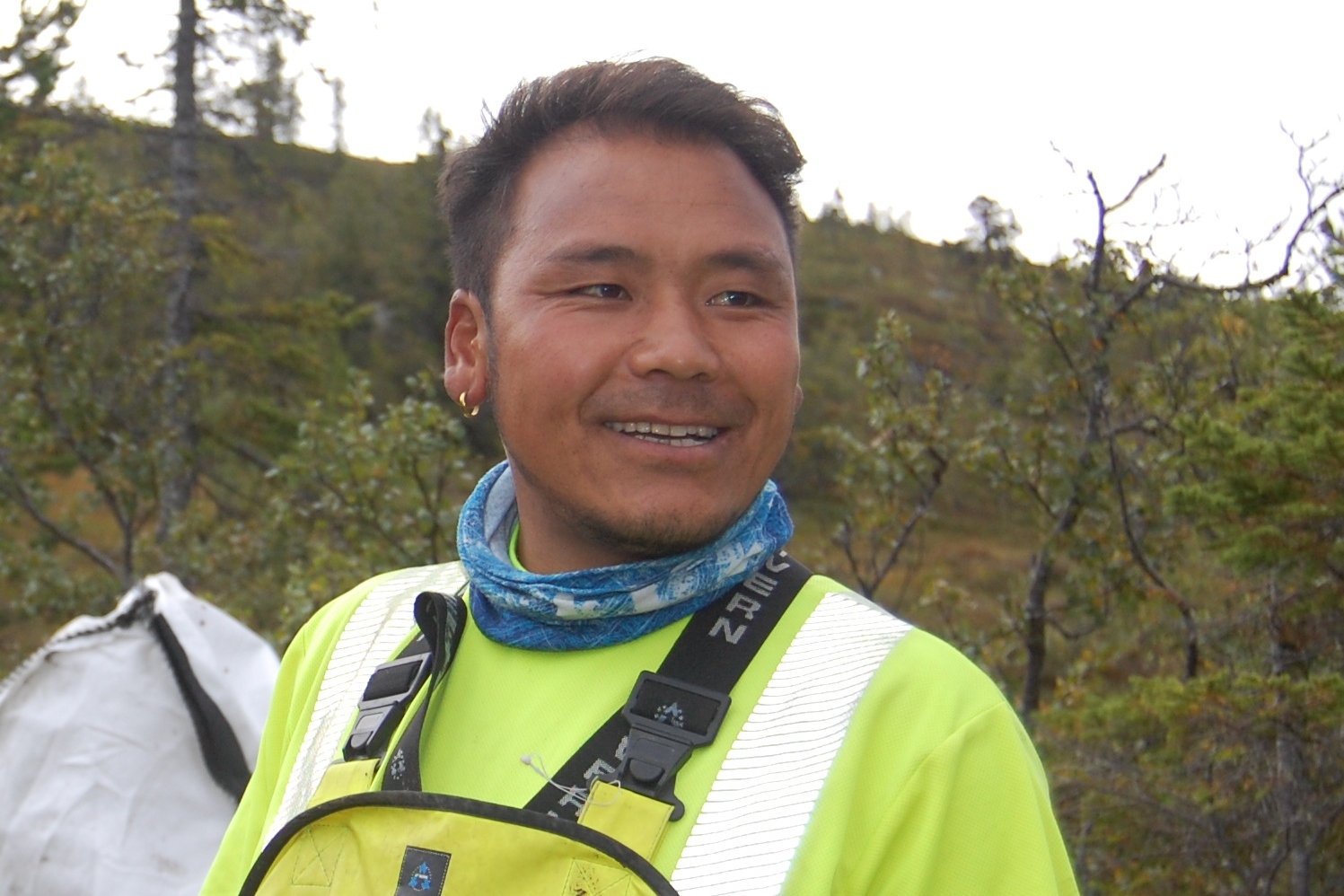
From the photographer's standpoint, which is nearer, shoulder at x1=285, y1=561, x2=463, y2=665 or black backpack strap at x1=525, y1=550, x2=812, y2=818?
black backpack strap at x1=525, y1=550, x2=812, y2=818

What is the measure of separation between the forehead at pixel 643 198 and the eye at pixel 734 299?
0.21ft

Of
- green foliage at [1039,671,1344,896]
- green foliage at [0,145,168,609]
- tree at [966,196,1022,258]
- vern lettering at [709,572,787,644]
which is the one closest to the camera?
vern lettering at [709,572,787,644]

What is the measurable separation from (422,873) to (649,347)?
69cm

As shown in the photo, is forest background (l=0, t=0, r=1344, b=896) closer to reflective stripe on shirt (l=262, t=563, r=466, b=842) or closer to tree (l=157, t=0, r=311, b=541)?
tree (l=157, t=0, r=311, b=541)

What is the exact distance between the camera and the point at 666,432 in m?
1.57

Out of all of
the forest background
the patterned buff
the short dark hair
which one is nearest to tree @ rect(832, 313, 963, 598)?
the forest background

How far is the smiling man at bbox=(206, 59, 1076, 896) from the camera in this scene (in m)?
1.26

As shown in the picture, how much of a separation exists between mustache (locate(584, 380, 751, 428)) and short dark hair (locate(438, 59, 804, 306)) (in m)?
0.34

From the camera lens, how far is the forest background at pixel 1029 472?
12.1 ft

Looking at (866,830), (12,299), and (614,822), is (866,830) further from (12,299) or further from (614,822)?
(12,299)

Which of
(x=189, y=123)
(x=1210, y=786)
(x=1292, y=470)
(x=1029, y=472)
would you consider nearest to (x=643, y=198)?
(x=1292, y=470)

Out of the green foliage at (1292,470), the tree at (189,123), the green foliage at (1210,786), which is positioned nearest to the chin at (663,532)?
the green foliage at (1292,470)

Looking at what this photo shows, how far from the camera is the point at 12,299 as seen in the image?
27.5ft

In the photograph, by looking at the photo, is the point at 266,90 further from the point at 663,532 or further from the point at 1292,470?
the point at 663,532
